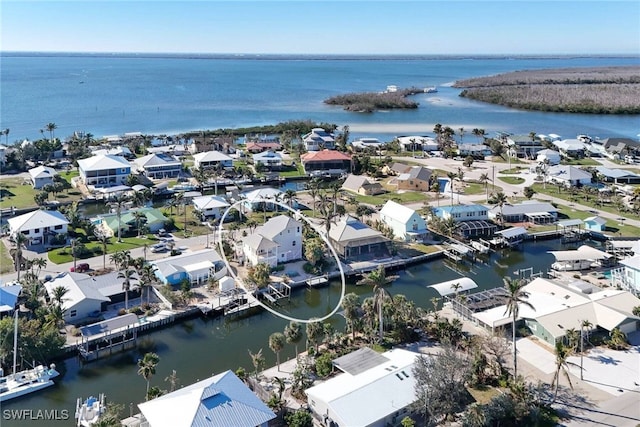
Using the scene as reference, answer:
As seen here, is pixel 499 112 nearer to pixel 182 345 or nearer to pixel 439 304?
pixel 439 304

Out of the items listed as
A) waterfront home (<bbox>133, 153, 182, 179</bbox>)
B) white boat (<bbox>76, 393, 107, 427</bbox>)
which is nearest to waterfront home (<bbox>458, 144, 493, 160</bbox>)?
waterfront home (<bbox>133, 153, 182, 179</bbox>)

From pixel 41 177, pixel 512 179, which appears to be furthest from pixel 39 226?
pixel 512 179

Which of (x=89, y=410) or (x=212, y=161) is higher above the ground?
(x=212, y=161)

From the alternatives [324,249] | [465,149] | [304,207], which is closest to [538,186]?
[465,149]

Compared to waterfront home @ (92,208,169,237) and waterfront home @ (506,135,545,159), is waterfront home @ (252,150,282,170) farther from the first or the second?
waterfront home @ (506,135,545,159)

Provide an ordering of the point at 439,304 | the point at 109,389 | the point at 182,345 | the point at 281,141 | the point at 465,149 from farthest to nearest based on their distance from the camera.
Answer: the point at 281,141
the point at 465,149
the point at 439,304
the point at 182,345
the point at 109,389

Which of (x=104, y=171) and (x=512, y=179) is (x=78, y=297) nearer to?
(x=104, y=171)

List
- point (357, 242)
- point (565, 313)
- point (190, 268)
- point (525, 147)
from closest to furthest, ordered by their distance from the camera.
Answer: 1. point (565, 313)
2. point (190, 268)
3. point (357, 242)
4. point (525, 147)
